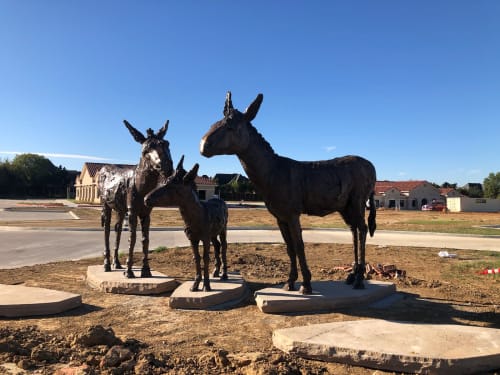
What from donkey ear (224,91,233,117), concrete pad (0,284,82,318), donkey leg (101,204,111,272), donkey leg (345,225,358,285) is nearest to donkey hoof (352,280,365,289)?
donkey leg (345,225,358,285)

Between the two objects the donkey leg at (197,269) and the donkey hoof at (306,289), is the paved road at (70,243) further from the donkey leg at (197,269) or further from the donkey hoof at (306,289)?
the donkey hoof at (306,289)

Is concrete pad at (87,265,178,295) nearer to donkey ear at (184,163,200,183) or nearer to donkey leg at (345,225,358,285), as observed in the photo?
donkey ear at (184,163,200,183)

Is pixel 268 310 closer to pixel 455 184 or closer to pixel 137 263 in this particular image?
pixel 137 263

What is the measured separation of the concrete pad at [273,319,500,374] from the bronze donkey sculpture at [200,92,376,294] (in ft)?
5.16

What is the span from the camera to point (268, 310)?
5637 mm

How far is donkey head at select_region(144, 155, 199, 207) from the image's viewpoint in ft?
18.9

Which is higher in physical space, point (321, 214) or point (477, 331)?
point (321, 214)

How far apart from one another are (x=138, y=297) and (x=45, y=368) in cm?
291

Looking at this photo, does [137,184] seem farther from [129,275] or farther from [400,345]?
[400,345]

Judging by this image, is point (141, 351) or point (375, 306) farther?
point (375, 306)

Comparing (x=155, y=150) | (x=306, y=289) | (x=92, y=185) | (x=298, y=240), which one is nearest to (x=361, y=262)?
(x=306, y=289)

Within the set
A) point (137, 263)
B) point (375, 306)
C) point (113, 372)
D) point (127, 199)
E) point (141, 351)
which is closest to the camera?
point (113, 372)

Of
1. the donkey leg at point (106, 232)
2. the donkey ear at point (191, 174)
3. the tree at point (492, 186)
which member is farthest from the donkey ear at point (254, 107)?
the tree at point (492, 186)

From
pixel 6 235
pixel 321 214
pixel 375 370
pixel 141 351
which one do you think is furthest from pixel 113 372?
pixel 6 235
